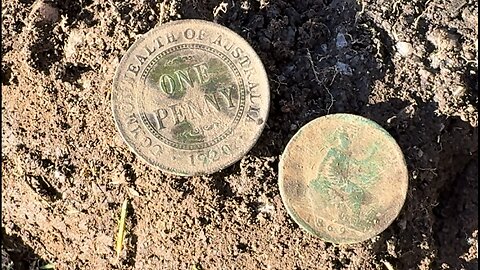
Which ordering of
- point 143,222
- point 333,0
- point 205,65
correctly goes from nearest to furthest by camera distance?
point 205,65 < point 143,222 < point 333,0

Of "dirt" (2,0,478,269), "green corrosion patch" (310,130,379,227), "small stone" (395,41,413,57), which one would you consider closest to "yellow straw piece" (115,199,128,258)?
"dirt" (2,0,478,269)

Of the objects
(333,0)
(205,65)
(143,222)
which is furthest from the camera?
(333,0)

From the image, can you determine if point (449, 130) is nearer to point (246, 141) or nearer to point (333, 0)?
point (333, 0)

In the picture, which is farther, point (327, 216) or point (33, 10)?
point (33, 10)

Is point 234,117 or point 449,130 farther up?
point 234,117

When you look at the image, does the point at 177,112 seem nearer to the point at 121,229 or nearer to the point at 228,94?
the point at 228,94

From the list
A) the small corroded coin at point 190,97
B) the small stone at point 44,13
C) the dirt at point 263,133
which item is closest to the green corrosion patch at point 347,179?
the dirt at point 263,133

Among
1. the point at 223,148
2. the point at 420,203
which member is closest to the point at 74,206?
the point at 223,148
